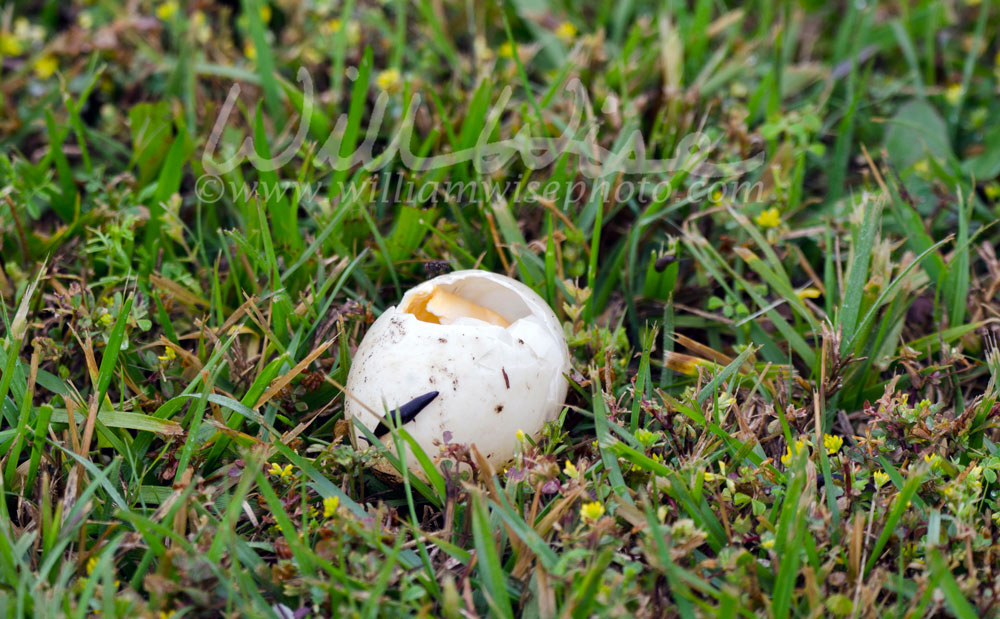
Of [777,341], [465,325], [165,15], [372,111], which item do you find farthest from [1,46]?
[777,341]

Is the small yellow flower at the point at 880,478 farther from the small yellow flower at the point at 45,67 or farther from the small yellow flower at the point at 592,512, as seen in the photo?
the small yellow flower at the point at 45,67

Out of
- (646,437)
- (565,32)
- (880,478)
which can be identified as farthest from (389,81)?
(880,478)

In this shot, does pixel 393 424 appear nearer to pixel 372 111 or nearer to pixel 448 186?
pixel 448 186

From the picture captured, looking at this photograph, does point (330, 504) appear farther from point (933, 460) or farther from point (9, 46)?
point (9, 46)

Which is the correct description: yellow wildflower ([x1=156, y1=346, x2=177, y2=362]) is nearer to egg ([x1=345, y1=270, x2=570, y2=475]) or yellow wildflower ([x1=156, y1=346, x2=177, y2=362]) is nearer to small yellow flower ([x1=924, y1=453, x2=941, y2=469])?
egg ([x1=345, y1=270, x2=570, y2=475])

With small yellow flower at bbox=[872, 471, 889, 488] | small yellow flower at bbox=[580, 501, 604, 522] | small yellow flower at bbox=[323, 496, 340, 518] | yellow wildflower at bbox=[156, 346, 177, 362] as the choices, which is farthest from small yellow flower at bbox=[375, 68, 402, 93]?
small yellow flower at bbox=[872, 471, 889, 488]

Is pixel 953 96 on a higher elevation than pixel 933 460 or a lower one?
higher
